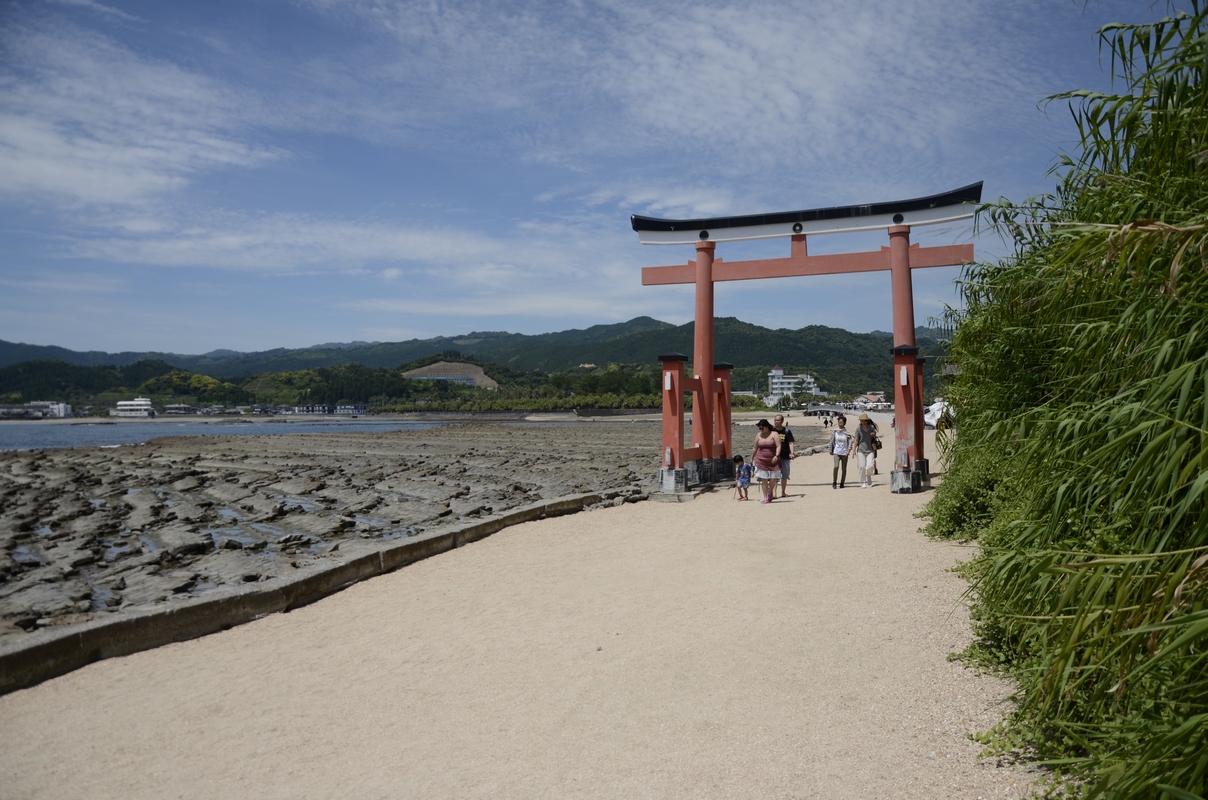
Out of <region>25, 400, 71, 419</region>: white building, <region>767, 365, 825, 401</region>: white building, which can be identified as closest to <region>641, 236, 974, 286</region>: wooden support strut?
<region>767, 365, 825, 401</region>: white building

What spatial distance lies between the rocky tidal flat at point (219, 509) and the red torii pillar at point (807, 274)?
69.4 inches

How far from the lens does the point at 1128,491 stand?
2.93m

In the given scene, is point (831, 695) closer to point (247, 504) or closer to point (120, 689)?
point (120, 689)

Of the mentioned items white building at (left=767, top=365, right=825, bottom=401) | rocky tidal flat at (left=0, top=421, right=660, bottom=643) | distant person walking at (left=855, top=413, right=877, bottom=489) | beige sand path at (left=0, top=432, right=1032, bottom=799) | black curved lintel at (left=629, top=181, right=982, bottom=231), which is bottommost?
rocky tidal flat at (left=0, top=421, right=660, bottom=643)

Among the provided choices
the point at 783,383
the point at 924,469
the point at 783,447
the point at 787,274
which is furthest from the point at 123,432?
the point at 783,383

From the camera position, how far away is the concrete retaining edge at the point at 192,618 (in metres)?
5.25

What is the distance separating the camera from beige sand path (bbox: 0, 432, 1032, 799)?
3.61 m

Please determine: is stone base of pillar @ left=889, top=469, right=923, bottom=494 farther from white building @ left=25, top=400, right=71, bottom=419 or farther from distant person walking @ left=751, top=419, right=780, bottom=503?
white building @ left=25, top=400, right=71, bottom=419

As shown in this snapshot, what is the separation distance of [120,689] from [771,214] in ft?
40.7

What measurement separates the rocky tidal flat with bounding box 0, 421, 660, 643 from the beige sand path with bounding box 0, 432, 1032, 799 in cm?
160

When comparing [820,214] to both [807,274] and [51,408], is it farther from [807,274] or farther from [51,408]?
[51,408]

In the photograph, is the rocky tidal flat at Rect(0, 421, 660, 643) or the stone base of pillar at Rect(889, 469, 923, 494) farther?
the stone base of pillar at Rect(889, 469, 923, 494)

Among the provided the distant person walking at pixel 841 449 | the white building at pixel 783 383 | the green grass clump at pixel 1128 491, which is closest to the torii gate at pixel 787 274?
the distant person walking at pixel 841 449

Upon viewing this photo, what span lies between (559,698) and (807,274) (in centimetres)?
1112
